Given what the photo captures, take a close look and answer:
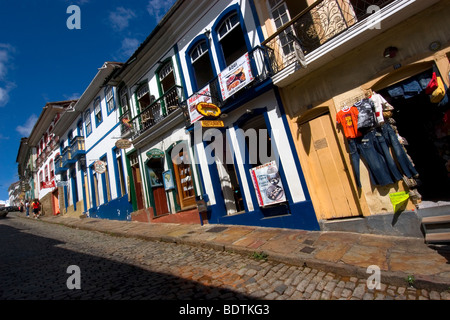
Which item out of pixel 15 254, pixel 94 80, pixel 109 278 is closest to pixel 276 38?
pixel 109 278

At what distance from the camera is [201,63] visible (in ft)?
31.0

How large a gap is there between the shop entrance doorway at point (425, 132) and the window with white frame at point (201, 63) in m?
6.07

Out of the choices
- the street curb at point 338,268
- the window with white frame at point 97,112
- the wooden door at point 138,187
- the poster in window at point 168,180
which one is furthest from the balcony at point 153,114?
the street curb at point 338,268

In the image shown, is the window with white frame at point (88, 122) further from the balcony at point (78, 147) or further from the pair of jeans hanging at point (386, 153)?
the pair of jeans hanging at point (386, 153)

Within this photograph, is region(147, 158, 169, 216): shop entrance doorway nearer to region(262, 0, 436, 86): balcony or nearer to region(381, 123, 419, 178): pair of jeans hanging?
region(262, 0, 436, 86): balcony

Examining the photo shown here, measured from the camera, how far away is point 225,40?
8430 millimetres

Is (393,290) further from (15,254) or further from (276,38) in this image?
(15,254)

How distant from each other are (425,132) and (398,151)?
5.04 feet

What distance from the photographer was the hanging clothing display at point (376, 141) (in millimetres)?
4539

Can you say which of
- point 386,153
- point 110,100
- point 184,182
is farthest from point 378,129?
point 110,100

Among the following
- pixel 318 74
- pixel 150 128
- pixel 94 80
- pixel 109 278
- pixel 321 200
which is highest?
pixel 94 80

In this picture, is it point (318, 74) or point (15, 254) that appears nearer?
point (318, 74)

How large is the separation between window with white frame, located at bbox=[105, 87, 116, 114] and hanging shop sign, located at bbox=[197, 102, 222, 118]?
332 inches

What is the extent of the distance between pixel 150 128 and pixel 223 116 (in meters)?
4.23
